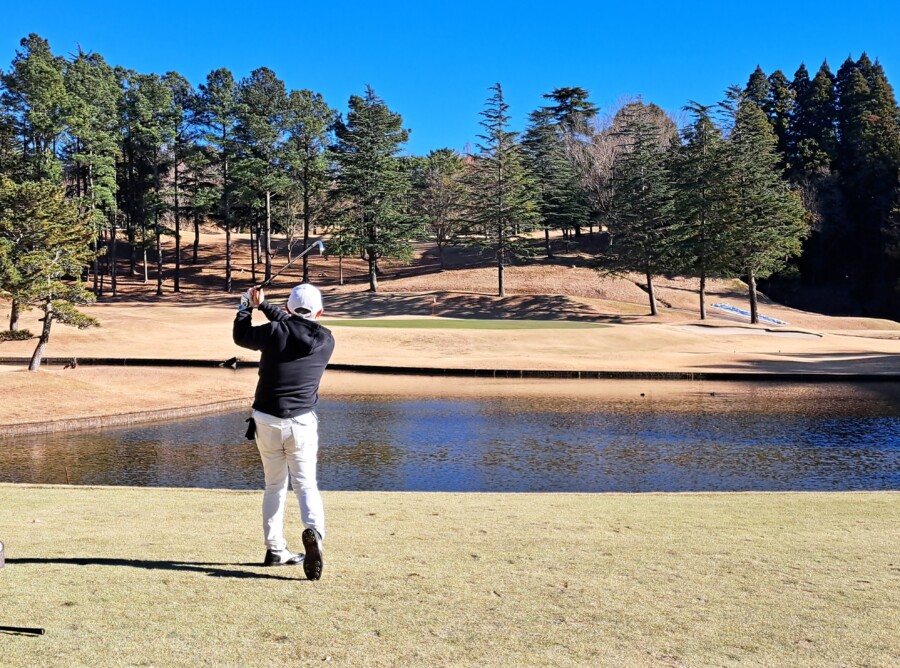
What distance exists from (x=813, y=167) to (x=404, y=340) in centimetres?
5171

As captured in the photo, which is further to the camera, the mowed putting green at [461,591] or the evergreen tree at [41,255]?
the evergreen tree at [41,255]

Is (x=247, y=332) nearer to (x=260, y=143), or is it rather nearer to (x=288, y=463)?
(x=288, y=463)

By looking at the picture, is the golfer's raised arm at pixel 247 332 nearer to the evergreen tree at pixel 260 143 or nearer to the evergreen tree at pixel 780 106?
the evergreen tree at pixel 260 143

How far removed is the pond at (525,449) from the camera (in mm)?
12508

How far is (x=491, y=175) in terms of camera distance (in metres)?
60.4

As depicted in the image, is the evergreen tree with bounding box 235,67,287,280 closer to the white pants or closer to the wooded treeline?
the wooded treeline

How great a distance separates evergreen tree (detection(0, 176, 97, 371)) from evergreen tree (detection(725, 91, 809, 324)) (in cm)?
3776

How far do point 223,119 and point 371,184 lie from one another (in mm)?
11804

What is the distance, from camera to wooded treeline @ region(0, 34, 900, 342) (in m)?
51.4

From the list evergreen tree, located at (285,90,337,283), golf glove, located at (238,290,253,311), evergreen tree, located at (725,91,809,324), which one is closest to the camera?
golf glove, located at (238,290,253,311)

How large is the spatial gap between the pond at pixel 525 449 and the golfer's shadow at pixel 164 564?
590cm

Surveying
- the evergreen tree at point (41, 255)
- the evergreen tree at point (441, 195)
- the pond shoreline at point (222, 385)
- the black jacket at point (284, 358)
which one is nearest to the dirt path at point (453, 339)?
the pond shoreline at point (222, 385)

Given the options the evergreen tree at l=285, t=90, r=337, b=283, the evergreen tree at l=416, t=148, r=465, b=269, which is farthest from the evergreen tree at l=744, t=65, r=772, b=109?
the evergreen tree at l=285, t=90, r=337, b=283

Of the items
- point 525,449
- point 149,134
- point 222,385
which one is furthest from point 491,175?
point 525,449
